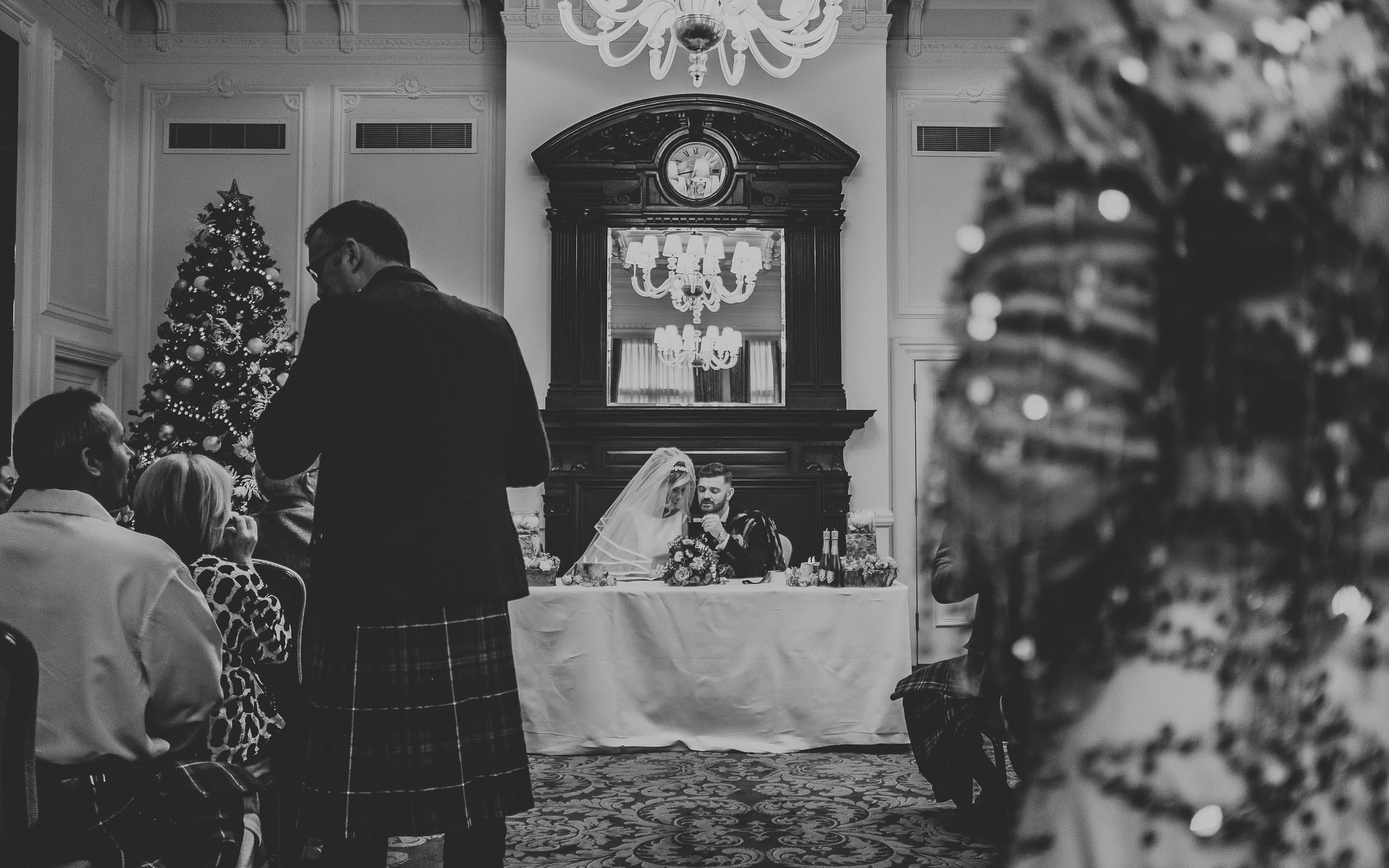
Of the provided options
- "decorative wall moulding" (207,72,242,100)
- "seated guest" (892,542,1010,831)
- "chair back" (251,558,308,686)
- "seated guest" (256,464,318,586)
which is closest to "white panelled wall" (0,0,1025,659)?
"decorative wall moulding" (207,72,242,100)

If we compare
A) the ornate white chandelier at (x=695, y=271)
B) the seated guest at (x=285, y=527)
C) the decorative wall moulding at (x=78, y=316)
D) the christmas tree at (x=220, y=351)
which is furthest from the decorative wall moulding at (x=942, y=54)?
the decorative wall moulding at (x=78, y=316)

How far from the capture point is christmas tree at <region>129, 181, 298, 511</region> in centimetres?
644

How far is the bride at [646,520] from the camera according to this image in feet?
15.4

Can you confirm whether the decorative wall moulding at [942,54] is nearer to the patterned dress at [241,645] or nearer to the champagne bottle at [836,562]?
the champagne bottle at [836,562]

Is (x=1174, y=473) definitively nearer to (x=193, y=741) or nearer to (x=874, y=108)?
(x=193, y=741)

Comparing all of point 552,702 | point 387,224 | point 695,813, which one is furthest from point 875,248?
point 387,224

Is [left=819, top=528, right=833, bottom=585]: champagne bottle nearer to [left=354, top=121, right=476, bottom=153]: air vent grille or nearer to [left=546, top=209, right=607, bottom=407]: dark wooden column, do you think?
[left=546, top=209, right=607, bottom=407]: dark wooden column

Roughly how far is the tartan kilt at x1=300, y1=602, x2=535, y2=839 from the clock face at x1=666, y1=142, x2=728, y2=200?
16.4 ft

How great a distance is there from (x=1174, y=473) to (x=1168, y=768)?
0.62 ft

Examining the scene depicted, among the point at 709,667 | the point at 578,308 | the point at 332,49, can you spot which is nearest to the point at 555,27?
the point at 332,49

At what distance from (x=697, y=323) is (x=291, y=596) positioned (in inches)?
161

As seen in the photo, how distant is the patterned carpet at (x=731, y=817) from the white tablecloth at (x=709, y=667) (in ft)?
0.34

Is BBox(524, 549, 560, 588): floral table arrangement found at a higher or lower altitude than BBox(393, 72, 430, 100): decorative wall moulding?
lower

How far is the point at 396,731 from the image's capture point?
6.16ft
